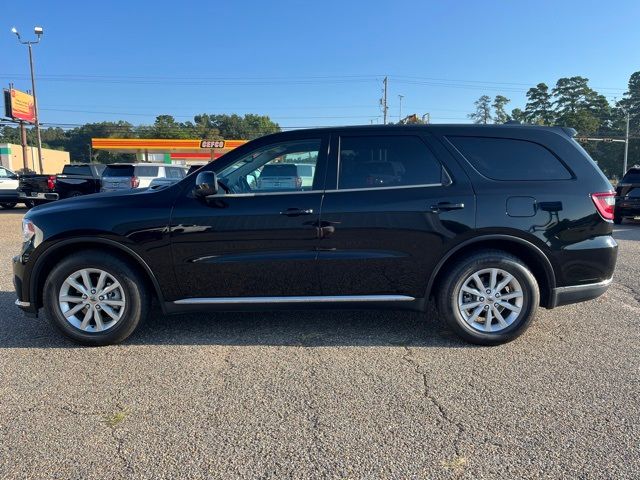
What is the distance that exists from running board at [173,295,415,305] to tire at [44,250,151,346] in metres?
0.37

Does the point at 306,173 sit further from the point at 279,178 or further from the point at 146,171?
the point at 146,171

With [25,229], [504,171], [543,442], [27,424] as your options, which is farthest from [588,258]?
[25,229]

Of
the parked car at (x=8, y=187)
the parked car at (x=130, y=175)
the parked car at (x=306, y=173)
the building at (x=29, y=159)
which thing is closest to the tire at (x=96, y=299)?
the parked car at (x=306, y=173)

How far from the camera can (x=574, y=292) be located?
390 centimetres

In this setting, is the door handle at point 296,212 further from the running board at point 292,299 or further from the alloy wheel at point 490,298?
the alloy wheel at point 490,298

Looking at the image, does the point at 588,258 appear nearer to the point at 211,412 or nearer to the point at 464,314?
the point at 464,314

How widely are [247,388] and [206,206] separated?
4.91ft

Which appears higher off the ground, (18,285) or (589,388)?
(18,285)

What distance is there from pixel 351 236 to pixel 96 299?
2.18 meters

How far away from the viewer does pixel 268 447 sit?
2516mm

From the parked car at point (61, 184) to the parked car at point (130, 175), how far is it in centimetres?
121

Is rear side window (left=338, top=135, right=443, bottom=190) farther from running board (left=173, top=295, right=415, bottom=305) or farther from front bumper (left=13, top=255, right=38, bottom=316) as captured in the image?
front bumper (left=13, top=255, right=38, bottom=316)

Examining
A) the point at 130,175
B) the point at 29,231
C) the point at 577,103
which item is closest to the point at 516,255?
the point at 29,231

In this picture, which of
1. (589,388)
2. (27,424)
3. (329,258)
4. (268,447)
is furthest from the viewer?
(329,258)
